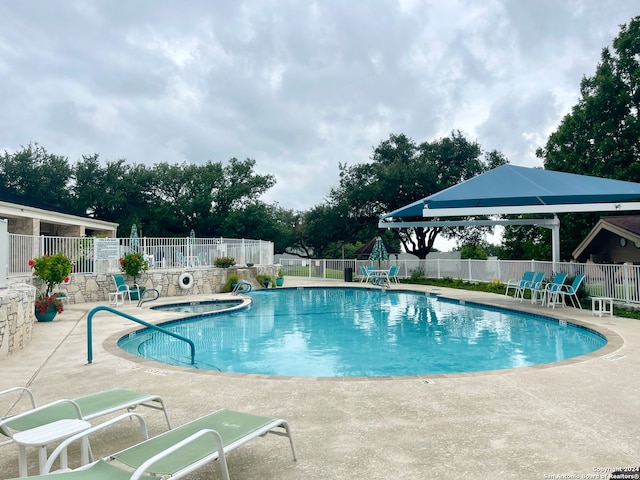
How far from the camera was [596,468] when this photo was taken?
283cm

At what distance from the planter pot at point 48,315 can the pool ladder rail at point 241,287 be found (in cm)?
780

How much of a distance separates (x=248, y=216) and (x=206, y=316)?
20.7 meters

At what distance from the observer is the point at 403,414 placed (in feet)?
12.9

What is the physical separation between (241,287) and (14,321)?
1156cm

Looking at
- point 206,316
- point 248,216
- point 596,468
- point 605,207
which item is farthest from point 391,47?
point 248,216

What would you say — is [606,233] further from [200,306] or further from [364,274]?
[200,306]

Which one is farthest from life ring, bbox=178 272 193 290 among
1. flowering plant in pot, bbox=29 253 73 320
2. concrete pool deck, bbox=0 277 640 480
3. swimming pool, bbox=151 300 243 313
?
concrete pool deck, bbox=0 277 640 480

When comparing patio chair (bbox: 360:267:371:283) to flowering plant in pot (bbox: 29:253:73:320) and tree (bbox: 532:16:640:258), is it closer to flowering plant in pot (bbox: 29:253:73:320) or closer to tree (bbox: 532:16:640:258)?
tree (bbox: 532:16:640:258)

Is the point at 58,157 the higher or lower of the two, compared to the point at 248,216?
higher

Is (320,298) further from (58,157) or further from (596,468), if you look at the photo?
(58,157)

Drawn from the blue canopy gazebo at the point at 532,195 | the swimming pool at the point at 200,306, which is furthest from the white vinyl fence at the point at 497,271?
the swimming pool at the point at 200,306

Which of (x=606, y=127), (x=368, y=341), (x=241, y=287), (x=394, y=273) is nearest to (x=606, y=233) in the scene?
(x=606, y=127)

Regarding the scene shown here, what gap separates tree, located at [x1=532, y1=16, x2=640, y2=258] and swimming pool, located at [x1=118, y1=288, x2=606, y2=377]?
9.44 metres

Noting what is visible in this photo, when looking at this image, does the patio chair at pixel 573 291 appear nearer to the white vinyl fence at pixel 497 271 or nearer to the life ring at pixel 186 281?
the white vinyl fence at pixel 497 271
